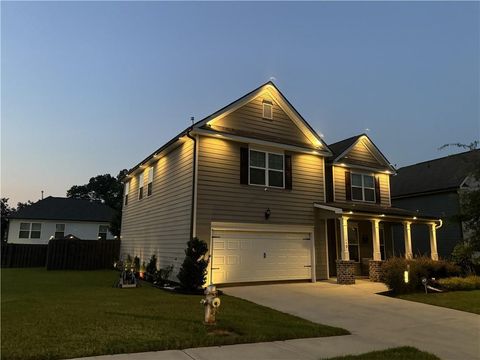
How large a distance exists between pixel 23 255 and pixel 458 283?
22442mm

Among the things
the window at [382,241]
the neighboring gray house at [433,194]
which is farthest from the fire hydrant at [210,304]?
the neighboring gray house at [433,194]

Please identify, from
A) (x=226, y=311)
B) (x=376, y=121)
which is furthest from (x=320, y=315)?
(x=376, y=121)

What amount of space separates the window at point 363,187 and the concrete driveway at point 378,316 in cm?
548

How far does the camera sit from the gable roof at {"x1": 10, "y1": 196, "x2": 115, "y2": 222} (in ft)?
103

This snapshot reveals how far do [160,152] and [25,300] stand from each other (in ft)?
27.9

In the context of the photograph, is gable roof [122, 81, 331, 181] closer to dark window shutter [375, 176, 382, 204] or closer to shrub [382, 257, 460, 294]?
dark window shutter [375, 176, 382, 204]

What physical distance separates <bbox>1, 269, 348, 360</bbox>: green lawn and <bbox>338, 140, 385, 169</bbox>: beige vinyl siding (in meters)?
10.3

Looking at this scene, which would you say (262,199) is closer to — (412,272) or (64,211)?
(412,272)

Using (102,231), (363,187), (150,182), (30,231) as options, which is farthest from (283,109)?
(30,231)

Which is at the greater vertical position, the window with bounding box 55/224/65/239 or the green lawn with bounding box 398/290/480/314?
the window with bounding box 55/224/65/239

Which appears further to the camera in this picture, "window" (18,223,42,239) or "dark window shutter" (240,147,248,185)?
"window" (18,223,42,239)

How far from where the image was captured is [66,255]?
2055 cm

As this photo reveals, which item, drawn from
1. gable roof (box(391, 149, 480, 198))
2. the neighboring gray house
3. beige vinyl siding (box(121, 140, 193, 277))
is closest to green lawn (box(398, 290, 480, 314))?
beige vinyl siding (box(121, 140, 193, 277))

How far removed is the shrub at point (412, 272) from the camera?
40.0 feet
